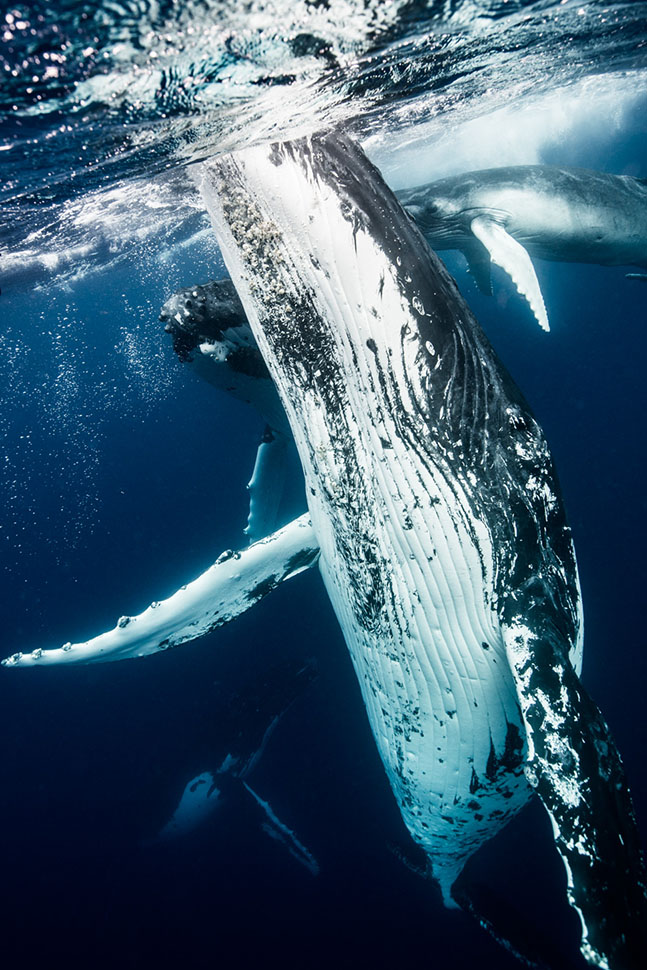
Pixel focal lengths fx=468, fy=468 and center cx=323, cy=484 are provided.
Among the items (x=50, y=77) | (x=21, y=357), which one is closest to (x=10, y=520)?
(x=21, y=357)

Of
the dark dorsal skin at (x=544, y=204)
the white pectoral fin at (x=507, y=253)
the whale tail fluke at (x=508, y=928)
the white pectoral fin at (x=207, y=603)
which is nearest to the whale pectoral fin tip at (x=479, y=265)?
the dark dorsal skin at (x=544, y=204)

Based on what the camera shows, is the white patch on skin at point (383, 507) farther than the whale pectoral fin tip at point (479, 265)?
No

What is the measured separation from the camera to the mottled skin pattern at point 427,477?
1.95 m

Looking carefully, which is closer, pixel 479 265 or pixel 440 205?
pixel 440 205

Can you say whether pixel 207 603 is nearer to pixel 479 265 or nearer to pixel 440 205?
pixel 440 205

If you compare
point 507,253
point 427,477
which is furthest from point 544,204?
point 427,477

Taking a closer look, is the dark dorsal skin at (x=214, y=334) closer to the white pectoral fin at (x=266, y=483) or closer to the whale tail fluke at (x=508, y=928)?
the white pectoral fin at (x=266, y=483)

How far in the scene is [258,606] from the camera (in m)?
19.0

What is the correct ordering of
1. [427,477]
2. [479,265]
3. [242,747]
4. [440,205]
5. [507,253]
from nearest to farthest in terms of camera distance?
[427,477] → [507,253] → [440,205] → [242,747] → [479,265]

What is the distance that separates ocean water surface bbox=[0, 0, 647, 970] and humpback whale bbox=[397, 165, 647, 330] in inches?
61.7

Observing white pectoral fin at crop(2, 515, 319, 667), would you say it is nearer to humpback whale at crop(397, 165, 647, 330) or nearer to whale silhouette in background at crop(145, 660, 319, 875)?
humpback whale at crop(397, 165, 647, 330)

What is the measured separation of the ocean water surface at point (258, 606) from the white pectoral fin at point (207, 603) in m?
3.26

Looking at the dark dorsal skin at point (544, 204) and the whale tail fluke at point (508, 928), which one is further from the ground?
the dark dorsal skin at point (544, 204)

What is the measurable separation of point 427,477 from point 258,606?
17.7 metres
